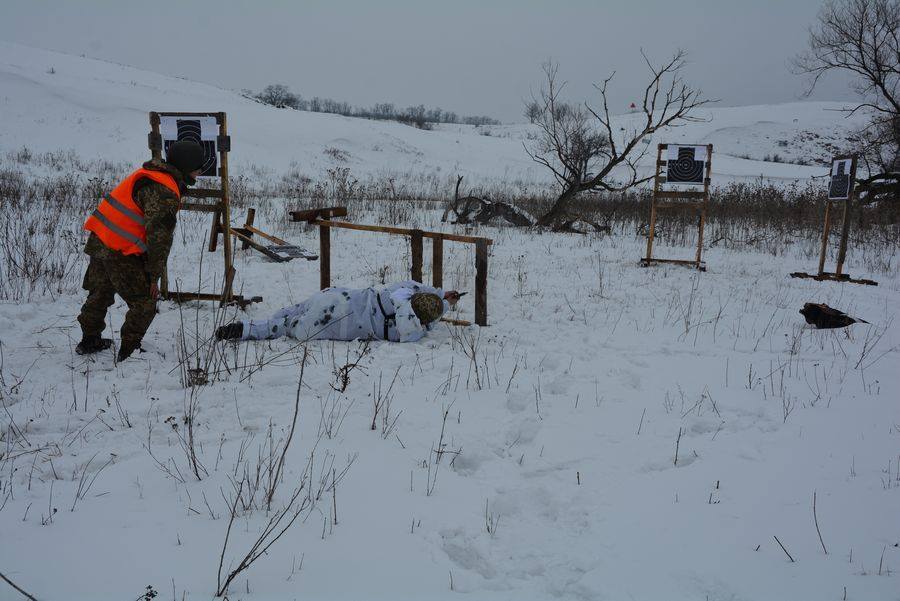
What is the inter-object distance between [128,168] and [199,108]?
1421 cm

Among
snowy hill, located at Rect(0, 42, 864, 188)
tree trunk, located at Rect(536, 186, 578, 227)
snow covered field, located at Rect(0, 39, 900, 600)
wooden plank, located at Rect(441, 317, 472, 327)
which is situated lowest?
snow covered field, located at Rect(0, 39, 900, 600)

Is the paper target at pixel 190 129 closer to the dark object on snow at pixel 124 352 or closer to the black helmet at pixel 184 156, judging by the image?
the black helmet at pixel 184 156

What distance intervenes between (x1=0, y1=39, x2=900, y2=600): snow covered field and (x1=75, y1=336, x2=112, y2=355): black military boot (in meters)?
0.10

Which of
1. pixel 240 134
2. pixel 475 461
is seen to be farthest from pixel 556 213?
pixel 240 134

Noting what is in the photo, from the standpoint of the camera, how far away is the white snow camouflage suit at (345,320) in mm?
5176

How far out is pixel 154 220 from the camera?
4324 millimetres

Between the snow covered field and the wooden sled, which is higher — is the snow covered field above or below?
below

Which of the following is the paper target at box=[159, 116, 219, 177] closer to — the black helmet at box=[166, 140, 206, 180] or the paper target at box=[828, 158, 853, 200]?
the black helmet at box=[166, 140, 206, 180]

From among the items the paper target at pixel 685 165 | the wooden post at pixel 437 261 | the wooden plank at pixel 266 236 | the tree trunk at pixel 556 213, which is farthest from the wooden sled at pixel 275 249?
the tree trunk at pixel 556 213

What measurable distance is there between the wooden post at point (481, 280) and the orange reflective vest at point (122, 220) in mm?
2826

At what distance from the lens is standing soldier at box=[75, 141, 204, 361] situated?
4328 millimetres

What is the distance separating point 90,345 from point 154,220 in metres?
1.22

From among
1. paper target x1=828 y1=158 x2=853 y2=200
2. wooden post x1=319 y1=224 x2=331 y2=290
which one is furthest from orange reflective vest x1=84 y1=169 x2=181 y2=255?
paper target x1=828 y1=158 x2=853 y2=200

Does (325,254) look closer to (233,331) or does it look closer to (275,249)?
(233,331)
